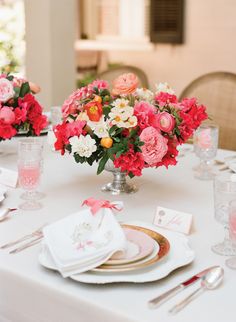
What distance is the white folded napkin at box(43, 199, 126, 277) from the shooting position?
46.4 inches

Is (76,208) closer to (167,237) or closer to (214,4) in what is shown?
(167,237)

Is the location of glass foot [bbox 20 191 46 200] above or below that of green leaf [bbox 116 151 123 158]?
below

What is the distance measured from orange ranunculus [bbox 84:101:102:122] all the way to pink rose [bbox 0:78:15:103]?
0.45 meters

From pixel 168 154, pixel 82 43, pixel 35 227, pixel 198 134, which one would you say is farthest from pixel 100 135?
pixel 82 43

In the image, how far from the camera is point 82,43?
4.98 metres

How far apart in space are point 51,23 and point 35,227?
2.36 m

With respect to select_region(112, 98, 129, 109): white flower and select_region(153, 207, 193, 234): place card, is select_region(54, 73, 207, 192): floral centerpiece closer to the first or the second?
select_region(112, 98, 129, 109): white flower

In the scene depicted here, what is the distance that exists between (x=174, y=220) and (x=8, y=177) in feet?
2.14

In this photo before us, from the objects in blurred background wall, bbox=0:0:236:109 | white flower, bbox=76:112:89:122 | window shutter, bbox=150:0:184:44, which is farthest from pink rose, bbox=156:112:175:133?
window shutter, bbox=150:0:184:44

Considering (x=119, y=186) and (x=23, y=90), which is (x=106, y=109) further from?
(x=23, y=90)

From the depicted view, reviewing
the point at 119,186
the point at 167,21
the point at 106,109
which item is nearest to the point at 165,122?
the point at 106,109

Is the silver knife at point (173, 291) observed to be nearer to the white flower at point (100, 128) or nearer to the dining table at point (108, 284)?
the dining table at point (108, 284)

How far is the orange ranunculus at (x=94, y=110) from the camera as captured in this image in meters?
1.64

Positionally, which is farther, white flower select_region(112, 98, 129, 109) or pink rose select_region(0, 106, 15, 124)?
pink rose select_region(0, 106, 15, 124)
